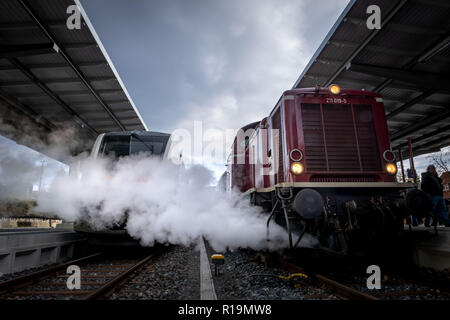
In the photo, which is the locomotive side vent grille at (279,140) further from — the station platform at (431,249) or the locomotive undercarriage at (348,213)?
the station platform at (431,249)

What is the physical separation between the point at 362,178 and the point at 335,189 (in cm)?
60

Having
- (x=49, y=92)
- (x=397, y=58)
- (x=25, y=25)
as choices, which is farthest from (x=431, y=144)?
(x=49, y=92)

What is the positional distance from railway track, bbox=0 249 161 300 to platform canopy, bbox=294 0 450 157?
757 cm

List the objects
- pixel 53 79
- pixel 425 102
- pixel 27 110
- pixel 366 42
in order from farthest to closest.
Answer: pixel 27 110, pixel 425 102, pixel 53 79, pixel 366 42

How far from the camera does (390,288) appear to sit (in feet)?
11.9

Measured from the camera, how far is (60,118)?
11.5 metres

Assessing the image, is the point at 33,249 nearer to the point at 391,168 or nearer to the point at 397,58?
the point at 391,168

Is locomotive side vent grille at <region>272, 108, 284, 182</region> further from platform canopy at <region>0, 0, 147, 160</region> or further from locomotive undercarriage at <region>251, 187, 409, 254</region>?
platform canopy at <region>0, 0, 147, 160</region>

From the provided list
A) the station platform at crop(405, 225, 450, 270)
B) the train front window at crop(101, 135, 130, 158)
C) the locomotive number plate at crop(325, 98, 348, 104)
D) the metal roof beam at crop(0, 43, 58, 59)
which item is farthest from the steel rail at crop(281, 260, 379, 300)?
the metal roof beam at crop(0, 43, 58, 59)

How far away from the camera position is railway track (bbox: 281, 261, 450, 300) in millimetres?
→ 3230

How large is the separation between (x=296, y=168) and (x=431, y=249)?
9.06 ft

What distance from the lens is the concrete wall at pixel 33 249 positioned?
4.80 meters

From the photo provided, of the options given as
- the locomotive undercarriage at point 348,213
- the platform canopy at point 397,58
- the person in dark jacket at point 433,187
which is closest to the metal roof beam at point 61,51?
the locomotive undercarriage at point 348,213
